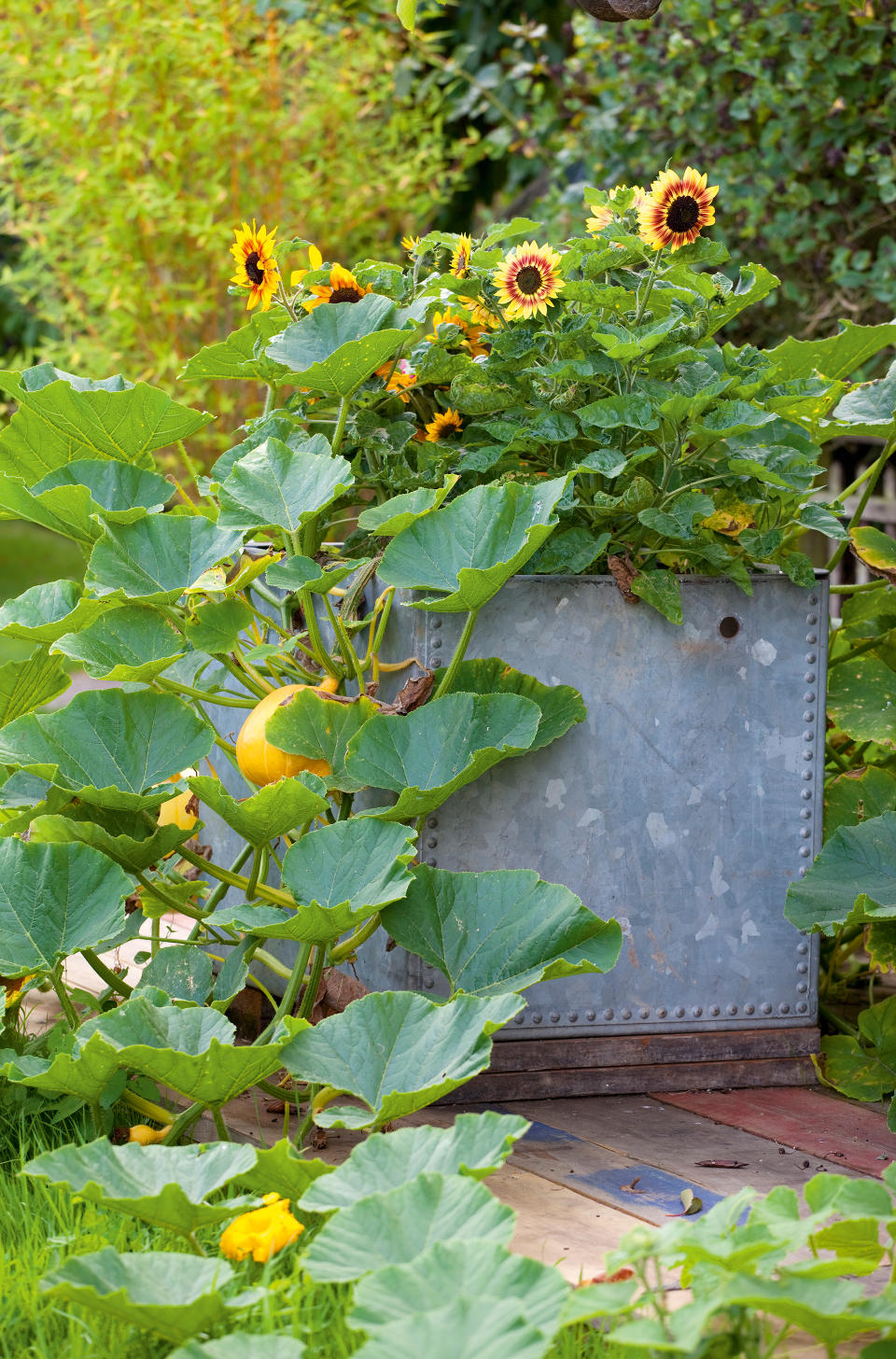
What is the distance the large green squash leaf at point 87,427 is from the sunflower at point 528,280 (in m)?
0.35

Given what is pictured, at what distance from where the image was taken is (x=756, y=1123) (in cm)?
145

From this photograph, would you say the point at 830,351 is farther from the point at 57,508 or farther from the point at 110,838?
the point at 110,838

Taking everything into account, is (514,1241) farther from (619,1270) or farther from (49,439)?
(49,439)

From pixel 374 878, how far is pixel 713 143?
3.25 metres

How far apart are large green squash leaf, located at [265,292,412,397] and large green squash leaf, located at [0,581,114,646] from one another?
12.6 inches

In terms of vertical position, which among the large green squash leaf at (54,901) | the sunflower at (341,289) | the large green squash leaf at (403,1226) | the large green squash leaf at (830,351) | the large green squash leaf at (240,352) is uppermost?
the sunflower at (341,289)

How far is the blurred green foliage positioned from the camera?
507 cm

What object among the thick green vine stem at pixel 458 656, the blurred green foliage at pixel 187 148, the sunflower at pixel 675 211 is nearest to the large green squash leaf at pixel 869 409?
the sunflower at pixel 675 211

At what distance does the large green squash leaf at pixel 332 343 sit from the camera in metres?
1.44

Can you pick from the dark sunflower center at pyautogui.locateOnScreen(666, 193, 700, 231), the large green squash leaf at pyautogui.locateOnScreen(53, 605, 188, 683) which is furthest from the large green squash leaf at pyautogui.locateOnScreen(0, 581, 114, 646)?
the dark sunflower center at pyautogui.locateOnScreen(666, 193, 700, 231)

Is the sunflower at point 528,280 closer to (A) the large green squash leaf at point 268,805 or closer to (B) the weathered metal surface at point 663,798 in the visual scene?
(B) the weathered metal surface at point 663,798

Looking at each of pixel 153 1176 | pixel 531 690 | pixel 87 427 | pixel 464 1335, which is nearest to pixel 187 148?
pixel 87 427

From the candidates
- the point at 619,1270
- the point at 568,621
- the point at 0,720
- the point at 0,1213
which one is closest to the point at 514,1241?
the point at 619,1270

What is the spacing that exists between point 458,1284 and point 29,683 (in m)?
1.06
